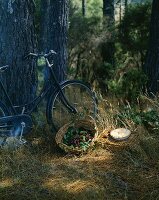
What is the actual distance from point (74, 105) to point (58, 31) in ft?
5.58

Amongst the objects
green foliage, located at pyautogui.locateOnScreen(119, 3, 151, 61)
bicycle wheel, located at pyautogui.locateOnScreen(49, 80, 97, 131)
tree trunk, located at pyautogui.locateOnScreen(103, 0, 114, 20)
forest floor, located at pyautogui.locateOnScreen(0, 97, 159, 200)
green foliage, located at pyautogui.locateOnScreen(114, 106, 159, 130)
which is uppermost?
tree trunk, located at pyautogui.locateOnScreen(103, 0, 114, 20)

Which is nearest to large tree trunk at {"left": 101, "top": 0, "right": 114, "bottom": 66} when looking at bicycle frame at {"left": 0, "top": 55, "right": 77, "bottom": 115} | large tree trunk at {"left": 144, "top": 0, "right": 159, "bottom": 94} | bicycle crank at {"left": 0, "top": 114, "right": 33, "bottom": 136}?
large tree trunk at {"left": 144, "top": 0, "right": 159, "bottom": 94}

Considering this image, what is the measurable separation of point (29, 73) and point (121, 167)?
2101 mm

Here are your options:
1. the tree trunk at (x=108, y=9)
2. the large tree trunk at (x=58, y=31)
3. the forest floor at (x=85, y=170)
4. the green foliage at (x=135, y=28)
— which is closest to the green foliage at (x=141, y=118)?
the forest floor at (x=85, y=170)

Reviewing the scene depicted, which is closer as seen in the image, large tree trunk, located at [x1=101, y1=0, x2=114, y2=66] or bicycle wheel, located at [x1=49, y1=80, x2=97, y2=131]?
bicycle wheel, located at [x1=49, y1=80, x2=97, y2=131]

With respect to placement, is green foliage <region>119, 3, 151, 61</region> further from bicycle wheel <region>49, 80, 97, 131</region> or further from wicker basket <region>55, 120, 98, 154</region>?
wicker basket <region>55, 120, 98, 154</region>

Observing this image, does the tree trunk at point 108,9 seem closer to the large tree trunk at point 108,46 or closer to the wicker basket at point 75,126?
the large tree trunk at point 108,46

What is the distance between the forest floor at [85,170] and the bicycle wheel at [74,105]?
0.28 m

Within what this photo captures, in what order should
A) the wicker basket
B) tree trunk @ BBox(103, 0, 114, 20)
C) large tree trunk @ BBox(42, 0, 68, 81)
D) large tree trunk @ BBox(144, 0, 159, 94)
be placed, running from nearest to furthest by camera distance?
the wicker basket
large tree trunk @ BBox(42, 0, 68, 81)
large tree trunk @ BBox(144, 0, 159, 94)
tree trunk @ BBox(103, 0, 114, 20)

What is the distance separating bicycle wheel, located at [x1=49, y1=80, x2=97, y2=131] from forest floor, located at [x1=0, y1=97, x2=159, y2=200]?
28 centimetres

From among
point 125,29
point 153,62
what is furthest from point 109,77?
point 153,62

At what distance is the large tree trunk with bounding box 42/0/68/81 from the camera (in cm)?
757

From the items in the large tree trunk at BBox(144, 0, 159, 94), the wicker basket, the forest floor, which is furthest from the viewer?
the large tree trunk at BBox(144, 0, 159, 94)

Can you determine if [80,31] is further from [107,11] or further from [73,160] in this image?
[73,160]
